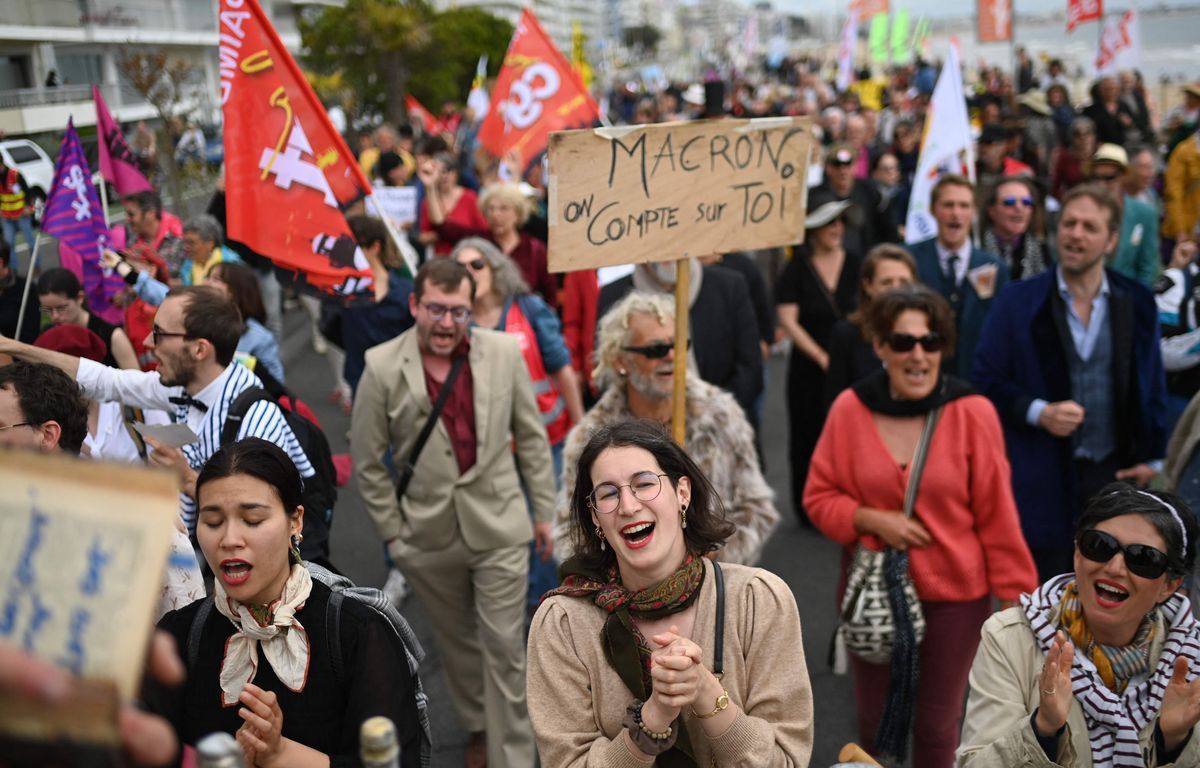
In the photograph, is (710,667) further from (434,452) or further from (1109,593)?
(434,452)

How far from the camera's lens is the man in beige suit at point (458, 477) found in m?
3.98

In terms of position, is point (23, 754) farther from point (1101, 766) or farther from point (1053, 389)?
point (1053, 389)

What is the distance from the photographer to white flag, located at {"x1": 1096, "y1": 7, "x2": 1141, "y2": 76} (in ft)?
45.6

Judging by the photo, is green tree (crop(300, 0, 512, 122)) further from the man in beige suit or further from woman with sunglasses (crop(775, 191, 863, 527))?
the man in beige suit

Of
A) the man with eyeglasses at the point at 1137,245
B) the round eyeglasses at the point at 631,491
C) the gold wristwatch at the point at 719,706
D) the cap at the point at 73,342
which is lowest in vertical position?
the gold wristwatch at the point at 719,706

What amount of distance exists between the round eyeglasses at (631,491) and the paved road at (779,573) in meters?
0.46

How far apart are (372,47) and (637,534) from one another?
29251 millimetres

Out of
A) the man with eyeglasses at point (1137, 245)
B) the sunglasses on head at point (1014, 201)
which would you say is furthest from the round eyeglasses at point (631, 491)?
the man with eyeglasses at point (1137, 245)

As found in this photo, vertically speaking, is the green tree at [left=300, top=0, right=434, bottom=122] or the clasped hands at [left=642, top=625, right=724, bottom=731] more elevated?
the green tree at [left=300, top=0, right=434, bottom=122]

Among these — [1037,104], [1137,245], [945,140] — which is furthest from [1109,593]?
[1037,104]

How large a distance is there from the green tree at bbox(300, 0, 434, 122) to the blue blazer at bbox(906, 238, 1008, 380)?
25.0 meters

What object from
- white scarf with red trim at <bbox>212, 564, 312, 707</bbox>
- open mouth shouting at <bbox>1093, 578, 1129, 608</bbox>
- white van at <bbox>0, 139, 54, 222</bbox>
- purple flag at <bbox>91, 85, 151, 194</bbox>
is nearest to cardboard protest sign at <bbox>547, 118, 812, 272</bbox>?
white scarf with red trim at <bbox>212, 564, 312, 707</bbox>

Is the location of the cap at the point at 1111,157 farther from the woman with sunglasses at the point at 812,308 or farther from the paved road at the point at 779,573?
the paved road at the point at 779,573

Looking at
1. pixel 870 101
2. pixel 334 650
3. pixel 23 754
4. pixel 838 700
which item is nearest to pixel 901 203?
pixel 838 700
